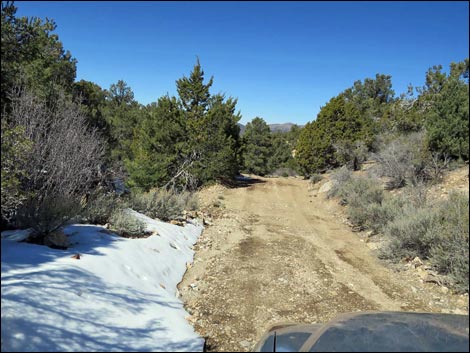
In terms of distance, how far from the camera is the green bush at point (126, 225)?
6809 mm

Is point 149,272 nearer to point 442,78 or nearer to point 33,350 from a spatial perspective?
point 33,350

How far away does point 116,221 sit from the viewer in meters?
6.92

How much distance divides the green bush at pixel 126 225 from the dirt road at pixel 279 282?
4.97ft

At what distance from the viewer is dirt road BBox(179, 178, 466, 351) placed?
15.2ft

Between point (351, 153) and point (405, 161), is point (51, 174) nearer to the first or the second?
point (405, 161)

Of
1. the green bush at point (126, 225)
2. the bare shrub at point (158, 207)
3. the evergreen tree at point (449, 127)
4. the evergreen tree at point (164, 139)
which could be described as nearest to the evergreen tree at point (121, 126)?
the evergreen tree at point (164, 139)

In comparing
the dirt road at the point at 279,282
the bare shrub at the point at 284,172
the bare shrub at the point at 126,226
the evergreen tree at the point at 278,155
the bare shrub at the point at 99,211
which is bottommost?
the dirt road at the point at 279,282

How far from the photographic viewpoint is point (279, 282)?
6012 millimetres

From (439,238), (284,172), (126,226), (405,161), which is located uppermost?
(284,172)

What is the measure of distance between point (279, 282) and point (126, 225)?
3592 millimetres

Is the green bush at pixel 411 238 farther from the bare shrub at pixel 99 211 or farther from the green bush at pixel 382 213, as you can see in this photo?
the bare shrub at pixel 99 211

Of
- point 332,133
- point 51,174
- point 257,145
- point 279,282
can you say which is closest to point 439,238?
point 279,282

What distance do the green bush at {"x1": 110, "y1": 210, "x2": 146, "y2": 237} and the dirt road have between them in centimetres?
151

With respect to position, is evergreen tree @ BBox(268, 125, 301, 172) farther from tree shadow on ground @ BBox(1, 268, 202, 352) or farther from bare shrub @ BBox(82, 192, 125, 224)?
tree shadow on ground @ BBox(1, 268, 202, 352)
